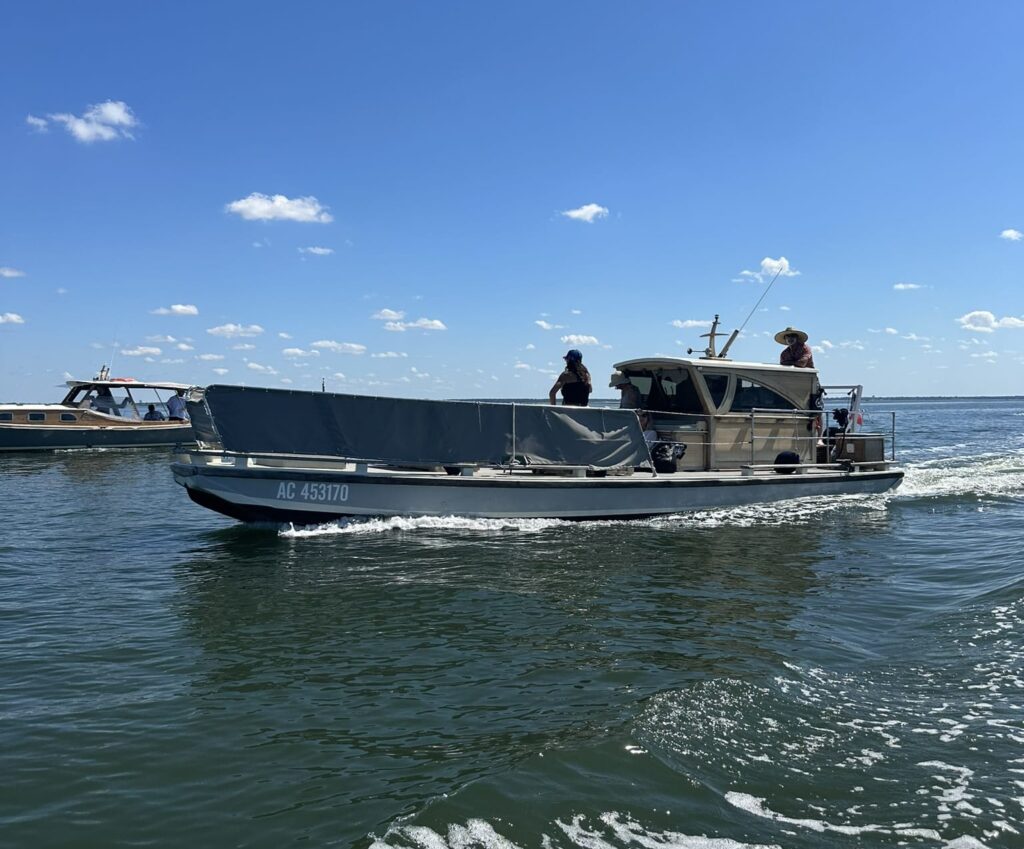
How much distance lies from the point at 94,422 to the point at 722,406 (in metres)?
30.4

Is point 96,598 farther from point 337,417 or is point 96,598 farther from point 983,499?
point 983,499

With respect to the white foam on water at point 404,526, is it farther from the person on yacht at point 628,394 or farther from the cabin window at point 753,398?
Answer: the cabin window at point 753,398

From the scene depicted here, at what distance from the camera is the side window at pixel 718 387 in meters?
15.1

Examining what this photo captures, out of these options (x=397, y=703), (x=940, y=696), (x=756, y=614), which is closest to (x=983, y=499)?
(x=756, y=614)

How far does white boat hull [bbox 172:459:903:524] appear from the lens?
11.6m

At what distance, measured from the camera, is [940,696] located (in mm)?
5652

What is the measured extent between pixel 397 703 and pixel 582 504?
821 cm

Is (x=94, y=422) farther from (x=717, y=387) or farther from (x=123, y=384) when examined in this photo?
(x=717, y=387)

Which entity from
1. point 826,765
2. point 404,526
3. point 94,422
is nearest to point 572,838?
point 826,765

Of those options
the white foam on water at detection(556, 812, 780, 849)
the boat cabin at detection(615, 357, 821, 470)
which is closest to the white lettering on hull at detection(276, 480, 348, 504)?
the boat cabin at detection(615, 357, 821, 470)

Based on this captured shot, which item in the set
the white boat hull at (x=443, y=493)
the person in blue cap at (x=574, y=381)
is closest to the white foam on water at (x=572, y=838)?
the white boat hull at (x=443, y=493)

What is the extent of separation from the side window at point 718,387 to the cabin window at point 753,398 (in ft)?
0.98

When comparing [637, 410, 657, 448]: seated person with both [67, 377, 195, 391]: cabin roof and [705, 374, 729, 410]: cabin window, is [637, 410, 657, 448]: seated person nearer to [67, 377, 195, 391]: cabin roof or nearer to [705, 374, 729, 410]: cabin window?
[705, 374, 729, 410]: cabin window

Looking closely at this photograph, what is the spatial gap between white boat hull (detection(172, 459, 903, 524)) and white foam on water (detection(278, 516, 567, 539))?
0.39 ft
